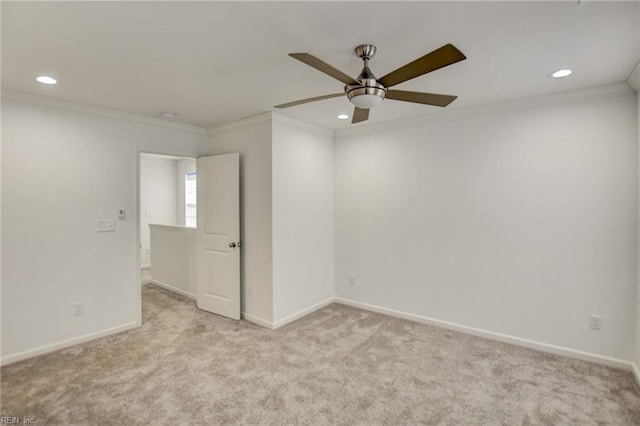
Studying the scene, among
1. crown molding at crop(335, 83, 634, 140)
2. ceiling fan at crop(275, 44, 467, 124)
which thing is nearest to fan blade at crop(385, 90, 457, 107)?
ceiling fan at crop(275, 44, 467, 124)

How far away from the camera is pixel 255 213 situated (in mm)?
3768

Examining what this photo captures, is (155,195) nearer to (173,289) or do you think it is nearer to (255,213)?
(173,289)

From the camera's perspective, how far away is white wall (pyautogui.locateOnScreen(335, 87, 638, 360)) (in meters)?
2.78

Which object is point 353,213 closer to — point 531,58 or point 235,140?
point 235,140

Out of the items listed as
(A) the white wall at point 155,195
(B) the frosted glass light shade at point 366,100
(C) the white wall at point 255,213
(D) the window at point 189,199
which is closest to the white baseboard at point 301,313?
(C) the white wall at point 255,213

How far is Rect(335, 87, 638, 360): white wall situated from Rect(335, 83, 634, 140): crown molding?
0.02 meters

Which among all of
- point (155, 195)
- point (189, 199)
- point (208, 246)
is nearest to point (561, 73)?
point (208, 246)

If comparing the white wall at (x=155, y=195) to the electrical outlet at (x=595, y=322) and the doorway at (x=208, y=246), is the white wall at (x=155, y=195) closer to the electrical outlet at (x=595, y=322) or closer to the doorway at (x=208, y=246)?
the doorway at (x=208, y=246)

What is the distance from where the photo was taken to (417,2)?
63.5 inches

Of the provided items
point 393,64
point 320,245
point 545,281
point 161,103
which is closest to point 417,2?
point 393,64

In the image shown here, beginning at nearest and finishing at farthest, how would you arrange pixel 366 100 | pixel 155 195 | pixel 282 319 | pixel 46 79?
1. pixel 366 100
2. pixel 46 79
3. pixel 282 319
4. pixel 155 195

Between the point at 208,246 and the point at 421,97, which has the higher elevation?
the point at 421,97

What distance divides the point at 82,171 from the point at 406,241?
141 inches

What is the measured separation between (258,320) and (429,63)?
10.4 feet
